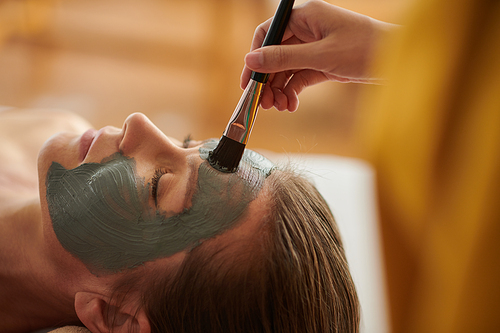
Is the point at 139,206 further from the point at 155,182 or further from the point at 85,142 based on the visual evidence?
the point at 85,142

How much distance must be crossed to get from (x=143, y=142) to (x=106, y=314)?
338mm

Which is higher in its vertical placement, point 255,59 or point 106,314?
point 255,59

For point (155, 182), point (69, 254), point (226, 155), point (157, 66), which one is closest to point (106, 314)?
point (69, 254)

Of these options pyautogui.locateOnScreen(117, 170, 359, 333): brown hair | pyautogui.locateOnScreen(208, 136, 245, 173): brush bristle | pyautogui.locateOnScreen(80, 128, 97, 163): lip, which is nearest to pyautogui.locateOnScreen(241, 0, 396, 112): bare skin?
pyautogui.locateOnScreen(208, 136, 245, 173): brush bristle

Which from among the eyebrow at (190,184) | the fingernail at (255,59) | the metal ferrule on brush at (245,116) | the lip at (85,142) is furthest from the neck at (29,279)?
the fingernail at (255,59)

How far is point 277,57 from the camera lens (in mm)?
653

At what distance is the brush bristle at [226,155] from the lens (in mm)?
671

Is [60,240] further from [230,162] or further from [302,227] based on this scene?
[302,227]

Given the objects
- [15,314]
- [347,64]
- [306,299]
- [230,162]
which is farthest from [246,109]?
[15,314]

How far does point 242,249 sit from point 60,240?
342 millimetres

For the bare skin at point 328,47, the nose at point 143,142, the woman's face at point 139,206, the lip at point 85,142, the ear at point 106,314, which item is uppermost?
the bare skin at point 328,47

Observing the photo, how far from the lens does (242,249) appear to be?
2.18 feet

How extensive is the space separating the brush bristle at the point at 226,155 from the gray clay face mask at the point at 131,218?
1 centimetres

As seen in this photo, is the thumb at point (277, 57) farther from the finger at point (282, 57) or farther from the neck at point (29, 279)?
the neck at point (29, 279)
